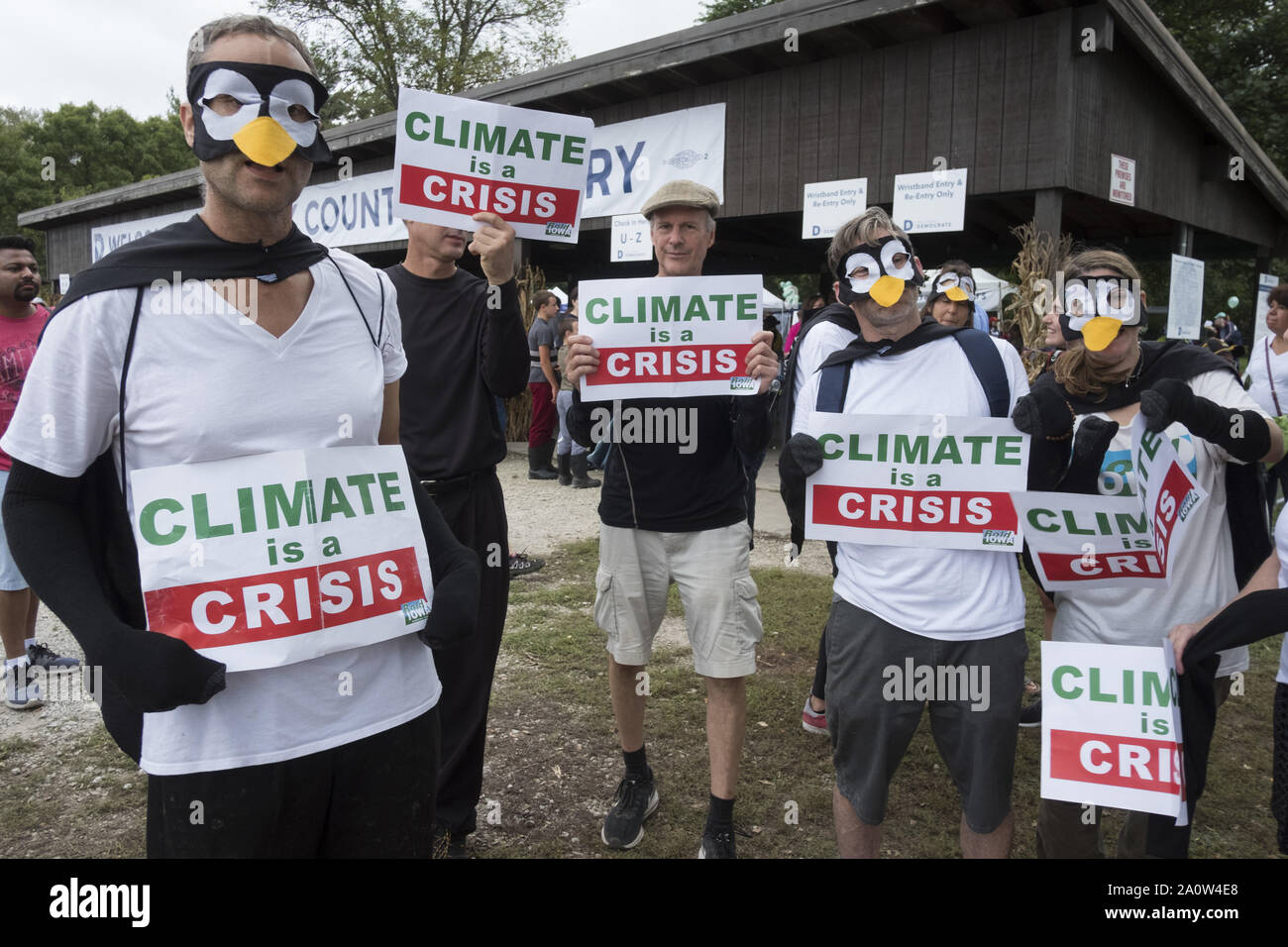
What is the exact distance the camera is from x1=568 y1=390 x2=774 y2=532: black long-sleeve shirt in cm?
334

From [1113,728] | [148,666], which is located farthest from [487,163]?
[1113,728]

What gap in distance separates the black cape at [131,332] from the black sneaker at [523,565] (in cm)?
552

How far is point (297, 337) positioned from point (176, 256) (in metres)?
0.26

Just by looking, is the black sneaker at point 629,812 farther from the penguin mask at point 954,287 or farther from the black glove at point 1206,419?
the penguin mask at point 954,287

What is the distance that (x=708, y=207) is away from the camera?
3408 millimetres

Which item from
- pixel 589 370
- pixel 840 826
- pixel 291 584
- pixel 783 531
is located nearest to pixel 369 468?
pixel 291 584

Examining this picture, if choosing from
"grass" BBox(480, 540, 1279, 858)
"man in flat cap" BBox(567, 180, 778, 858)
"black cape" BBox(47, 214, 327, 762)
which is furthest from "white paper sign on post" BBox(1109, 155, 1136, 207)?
"black cape" BBox(47, 214, 327, 762)

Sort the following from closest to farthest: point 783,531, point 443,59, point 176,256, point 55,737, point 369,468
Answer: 1. point 176,256
2. point 369,468
3. point 55,737
4. point 783,531
5. point 443,59

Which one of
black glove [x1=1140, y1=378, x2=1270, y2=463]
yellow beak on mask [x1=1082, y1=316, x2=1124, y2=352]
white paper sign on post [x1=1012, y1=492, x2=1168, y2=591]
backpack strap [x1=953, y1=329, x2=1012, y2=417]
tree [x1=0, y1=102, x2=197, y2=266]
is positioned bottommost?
white paper sign on post [x1=1012, y1=492, x2=1168, y2=591]

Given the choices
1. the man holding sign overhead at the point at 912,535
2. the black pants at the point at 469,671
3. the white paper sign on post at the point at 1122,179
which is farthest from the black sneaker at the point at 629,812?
the white paper sign on post at the point at 1122,179

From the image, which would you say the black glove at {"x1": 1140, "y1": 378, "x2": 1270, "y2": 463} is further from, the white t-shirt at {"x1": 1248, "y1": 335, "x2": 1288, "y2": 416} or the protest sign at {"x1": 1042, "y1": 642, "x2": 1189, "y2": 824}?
the white t-shirt at {"x1": 1248, "y1": 335, "x2": 1288, "y2": 416}

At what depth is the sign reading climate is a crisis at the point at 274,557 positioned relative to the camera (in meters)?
1.64

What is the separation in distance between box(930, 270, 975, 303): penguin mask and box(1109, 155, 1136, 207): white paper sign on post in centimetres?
448

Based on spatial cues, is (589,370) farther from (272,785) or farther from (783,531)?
(783,531)
